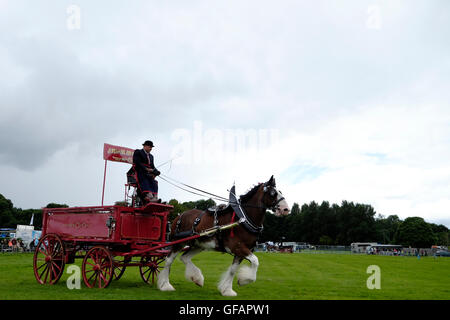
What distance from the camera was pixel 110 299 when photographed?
943 centimetres

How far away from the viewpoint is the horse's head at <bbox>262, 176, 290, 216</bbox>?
10.6 meters

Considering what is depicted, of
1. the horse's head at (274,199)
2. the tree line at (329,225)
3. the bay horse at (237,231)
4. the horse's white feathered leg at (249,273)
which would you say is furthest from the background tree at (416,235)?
the horse's white feathered leg at (249,273)

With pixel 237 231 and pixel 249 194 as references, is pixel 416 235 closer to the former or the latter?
pixel 249 194

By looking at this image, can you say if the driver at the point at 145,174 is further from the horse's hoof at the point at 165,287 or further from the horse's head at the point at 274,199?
the horse's head at the point at 274,199

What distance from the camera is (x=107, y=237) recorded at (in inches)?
456

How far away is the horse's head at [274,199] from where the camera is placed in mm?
10633

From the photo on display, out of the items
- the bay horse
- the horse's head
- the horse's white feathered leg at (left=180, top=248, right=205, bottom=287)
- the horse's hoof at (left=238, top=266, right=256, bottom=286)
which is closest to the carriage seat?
the bay horse

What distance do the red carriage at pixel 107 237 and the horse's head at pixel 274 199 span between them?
1117mm

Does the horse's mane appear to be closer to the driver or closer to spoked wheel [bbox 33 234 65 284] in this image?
the driver

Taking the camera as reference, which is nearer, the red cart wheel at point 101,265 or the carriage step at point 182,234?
the red cart wheel at point 101,265

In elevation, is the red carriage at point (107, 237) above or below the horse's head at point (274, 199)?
below
